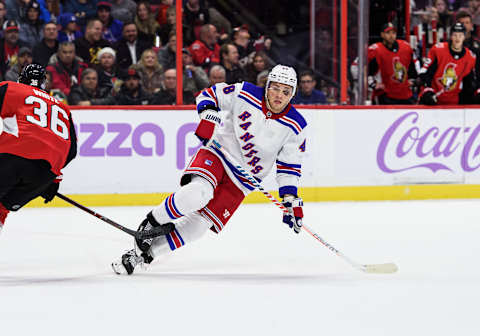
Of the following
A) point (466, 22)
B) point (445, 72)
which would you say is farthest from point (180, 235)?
point (466, 22)

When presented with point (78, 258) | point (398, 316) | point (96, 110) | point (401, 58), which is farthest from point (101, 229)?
point (401, 58)

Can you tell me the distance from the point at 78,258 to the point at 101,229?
0.86m

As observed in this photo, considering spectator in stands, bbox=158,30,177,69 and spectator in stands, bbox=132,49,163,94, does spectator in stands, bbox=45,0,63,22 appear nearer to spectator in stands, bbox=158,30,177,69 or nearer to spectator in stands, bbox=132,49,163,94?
spectator in stands, bbox=132,49,163,94

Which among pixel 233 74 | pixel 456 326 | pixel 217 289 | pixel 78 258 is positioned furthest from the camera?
pixel 233 74

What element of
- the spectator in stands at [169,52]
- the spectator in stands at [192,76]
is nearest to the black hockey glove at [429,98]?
the spectator in stands at [192,76]

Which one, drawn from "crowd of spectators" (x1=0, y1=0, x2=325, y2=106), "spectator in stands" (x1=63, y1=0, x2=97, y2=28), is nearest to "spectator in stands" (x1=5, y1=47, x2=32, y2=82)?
"crowd of spectators" (x1=0, y1=0, x2=325, y2=106)

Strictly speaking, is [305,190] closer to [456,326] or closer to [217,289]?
[217,289]

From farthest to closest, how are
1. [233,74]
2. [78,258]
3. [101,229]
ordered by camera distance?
[233,74] < [101,229] < [78,258]

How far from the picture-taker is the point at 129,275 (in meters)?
3.14

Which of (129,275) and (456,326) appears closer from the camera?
(456,326)

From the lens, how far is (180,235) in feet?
10.4

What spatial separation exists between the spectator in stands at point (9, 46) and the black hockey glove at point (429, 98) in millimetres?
3124

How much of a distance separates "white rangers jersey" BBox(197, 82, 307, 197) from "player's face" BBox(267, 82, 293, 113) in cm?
4

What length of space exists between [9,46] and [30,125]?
8.27ft
